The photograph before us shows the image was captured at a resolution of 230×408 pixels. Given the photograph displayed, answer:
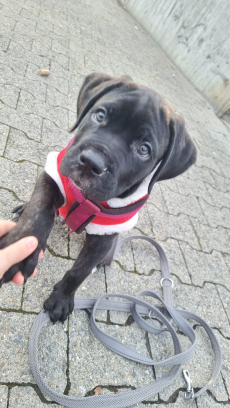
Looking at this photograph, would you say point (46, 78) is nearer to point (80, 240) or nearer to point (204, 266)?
point (80, 240)

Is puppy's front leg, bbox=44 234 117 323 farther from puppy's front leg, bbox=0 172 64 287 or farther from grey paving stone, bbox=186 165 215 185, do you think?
grey paving stone, bbox=186 165 215 185

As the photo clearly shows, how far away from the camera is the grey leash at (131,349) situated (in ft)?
6.17

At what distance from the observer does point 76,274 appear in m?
2.13

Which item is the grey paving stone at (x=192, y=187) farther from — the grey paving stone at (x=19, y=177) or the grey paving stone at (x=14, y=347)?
the grey paving stone at (x=14, y=347)

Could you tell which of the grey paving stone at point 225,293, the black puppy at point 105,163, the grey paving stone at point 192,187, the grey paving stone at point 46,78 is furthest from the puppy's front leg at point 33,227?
the grey paving stone at point 46,78

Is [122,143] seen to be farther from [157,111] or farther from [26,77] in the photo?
[26,77]

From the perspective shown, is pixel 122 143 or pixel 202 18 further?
pixel 202 18

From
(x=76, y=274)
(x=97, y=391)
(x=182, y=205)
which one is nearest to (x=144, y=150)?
(x=76, y=274)

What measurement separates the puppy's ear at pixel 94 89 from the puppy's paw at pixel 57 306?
1293 mm

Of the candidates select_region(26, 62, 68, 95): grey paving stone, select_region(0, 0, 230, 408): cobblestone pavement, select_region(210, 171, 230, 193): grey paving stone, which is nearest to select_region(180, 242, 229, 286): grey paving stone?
select_region(0, 0, 230, 408): cobblestone pavement

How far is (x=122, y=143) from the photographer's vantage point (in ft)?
5.97

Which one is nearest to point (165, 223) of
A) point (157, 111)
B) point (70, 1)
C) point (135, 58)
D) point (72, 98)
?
point (157, 111)

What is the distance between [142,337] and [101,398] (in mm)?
705

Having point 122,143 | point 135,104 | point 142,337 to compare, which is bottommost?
point 142,337
